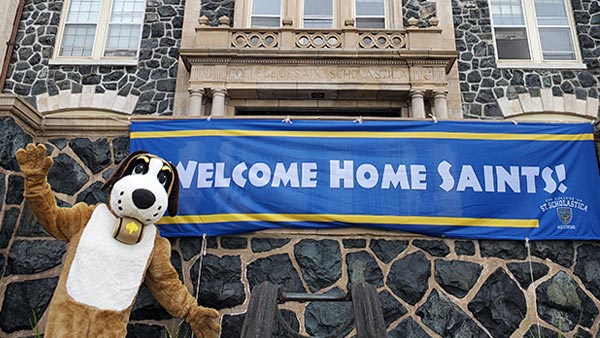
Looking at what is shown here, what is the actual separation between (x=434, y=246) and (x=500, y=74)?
23.6 ft

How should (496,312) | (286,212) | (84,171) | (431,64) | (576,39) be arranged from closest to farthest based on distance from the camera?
(496,312), (286,212), (84,171), (431,64), (576,39)

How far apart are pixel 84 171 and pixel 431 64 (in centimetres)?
712

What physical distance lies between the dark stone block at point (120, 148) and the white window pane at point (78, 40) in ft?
22.8

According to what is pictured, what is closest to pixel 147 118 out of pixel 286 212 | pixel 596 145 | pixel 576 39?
pixel 286 212

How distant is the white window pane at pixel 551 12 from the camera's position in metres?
10.4

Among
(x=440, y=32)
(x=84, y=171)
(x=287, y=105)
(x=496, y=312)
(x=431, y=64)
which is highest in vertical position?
(x=440, y=32)

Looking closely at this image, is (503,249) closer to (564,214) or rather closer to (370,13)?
(564,214)

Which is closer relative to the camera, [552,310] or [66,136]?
[552,310]

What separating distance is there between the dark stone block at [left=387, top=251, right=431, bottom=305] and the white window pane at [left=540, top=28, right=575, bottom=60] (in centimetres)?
846

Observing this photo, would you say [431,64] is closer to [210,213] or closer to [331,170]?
[331,170]

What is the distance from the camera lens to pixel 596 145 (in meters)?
4.45

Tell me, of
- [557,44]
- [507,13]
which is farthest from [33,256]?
[557,44]

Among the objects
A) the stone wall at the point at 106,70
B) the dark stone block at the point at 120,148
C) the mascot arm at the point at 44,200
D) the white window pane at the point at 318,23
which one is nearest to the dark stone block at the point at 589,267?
the mascot arm at the point at 44,200

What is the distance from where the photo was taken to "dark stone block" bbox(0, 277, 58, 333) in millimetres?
3812
